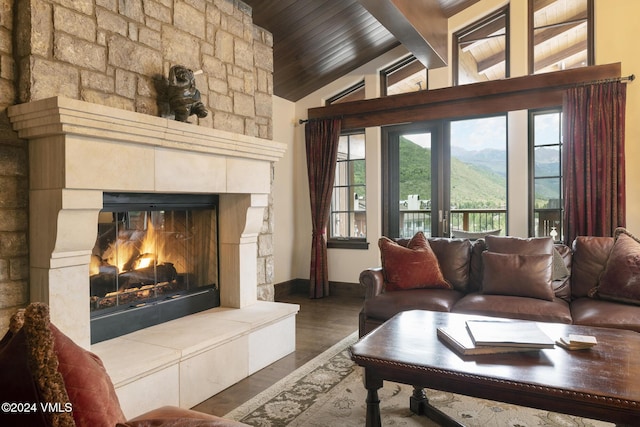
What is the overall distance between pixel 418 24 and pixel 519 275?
7.68 ft

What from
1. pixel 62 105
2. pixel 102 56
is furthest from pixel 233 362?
pixel 102 56

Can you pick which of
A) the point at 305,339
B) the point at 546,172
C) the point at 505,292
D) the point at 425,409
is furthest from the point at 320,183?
the point at 425,409

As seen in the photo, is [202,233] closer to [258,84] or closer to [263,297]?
[263,297]

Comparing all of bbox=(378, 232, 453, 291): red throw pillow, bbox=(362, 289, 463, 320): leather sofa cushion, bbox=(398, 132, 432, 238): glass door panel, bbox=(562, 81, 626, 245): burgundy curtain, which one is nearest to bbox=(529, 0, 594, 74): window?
bbox=(562, 81, 626, 245): burgundy curtain

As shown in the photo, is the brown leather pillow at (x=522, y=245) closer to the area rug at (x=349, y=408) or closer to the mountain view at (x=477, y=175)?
the area rug at (x=349, y=408)

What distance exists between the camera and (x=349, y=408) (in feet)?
8.04

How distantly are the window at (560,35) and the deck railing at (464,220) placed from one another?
64.8 inches

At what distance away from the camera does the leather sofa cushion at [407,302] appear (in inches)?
127

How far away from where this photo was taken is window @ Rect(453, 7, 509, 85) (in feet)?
16.4

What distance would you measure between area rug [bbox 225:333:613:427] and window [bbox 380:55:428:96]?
3.85 metres

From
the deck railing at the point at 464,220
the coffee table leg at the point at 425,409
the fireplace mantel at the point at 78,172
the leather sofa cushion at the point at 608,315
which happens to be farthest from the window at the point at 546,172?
the fireplace mantel at the point at 78,172

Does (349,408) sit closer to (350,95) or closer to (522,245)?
(522,245)

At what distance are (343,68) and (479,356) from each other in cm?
451

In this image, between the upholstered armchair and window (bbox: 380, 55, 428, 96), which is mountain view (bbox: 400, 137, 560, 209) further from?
the upholstered armchair
